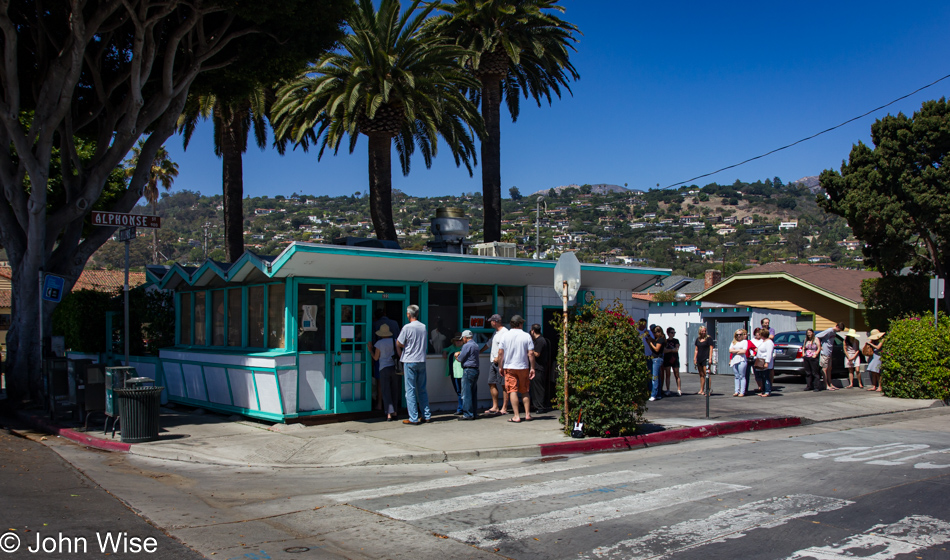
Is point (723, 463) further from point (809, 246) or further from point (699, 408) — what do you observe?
point (809, 246)

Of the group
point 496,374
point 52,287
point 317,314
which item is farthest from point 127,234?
point 496,374

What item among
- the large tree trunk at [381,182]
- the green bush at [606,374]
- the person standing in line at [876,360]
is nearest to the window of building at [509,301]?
the green bush at [606,374]

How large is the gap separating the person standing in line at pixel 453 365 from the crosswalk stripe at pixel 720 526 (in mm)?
7118

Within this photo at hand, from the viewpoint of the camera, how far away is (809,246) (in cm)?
12788

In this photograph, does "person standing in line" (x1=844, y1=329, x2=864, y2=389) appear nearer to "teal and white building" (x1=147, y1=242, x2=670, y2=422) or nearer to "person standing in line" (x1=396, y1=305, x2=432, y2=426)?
"teal and white building" (x1=147, y1=242, x2=670, y2=422)

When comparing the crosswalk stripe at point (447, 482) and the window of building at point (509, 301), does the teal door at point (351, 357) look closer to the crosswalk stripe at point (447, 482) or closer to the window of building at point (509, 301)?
the window of building at point (509, 301)

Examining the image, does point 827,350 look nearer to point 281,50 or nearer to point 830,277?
point 281,50

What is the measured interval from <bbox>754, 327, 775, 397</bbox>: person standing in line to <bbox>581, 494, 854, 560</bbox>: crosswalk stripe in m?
10.5

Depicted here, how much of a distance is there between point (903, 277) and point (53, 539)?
98.4 ft

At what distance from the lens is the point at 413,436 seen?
1159 cm

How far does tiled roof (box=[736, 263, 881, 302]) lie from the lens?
31.3 m

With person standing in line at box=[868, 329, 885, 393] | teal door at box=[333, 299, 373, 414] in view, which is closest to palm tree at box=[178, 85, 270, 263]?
teal door at box=[333, 299, 373, 414]

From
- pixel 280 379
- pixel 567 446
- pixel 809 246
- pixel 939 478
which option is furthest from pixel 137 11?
pixel 809 246

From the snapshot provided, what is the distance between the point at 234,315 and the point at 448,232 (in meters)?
4.87
